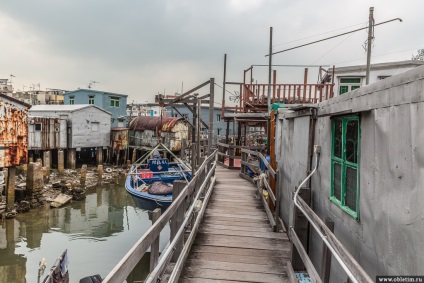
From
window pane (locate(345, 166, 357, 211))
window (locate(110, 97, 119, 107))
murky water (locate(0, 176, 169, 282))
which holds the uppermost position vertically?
window (locate(110, 97, 119, 107))

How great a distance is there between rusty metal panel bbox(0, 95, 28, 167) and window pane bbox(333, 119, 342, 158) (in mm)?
15451

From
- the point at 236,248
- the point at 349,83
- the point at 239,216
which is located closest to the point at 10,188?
the point at 239,216

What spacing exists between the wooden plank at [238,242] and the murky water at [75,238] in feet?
21.3

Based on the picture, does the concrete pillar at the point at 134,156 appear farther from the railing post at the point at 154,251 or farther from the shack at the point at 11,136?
the railing post at the point at 154,251

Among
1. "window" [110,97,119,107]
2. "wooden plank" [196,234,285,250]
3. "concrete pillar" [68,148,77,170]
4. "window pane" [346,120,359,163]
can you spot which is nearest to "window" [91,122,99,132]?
"concrete pillar" [68,148,77,170]

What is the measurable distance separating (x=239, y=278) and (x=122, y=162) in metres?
33.5

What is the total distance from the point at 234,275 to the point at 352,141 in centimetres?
258

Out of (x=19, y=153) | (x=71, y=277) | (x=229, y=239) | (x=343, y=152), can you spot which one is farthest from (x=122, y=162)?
(x=343, y=152)

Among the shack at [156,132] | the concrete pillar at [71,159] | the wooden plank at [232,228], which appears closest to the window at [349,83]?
the wooden plank at [232,228]

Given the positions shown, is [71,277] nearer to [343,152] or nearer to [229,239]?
[229,239]

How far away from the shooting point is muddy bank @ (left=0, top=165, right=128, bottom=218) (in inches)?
680

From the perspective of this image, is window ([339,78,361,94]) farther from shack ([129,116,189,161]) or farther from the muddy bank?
shack ([129,116,189,161])

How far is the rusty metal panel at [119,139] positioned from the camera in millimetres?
34344

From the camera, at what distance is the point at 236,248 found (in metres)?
5.33
